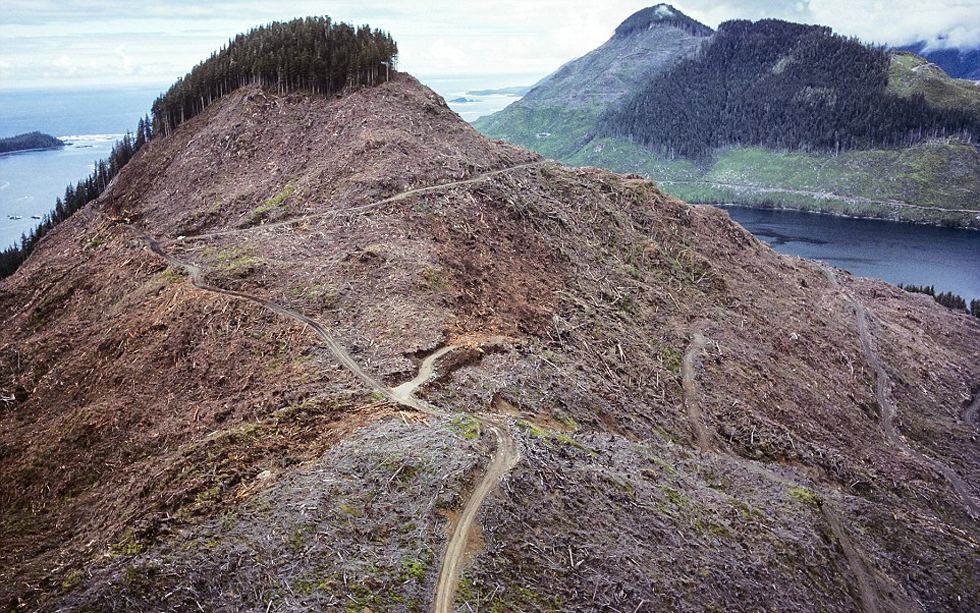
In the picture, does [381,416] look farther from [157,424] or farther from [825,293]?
[825,293]

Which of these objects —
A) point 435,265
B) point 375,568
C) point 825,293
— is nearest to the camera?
point 375,568

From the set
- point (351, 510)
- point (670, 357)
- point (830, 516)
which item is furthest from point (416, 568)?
point (670, 357)

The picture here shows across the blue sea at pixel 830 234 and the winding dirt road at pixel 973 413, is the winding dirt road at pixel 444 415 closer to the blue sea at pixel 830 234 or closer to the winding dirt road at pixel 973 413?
the winding dirt road at pixel 973 413

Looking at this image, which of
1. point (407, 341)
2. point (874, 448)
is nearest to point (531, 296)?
point (407, 341)

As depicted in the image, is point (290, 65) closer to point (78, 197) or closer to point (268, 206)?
point (268, 206)

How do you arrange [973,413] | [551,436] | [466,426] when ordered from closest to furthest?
[466,426] < [551,436] < [973,413]

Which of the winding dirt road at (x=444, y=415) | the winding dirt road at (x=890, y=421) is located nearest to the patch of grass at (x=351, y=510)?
the winding dirt road at (x=444, y=415)
